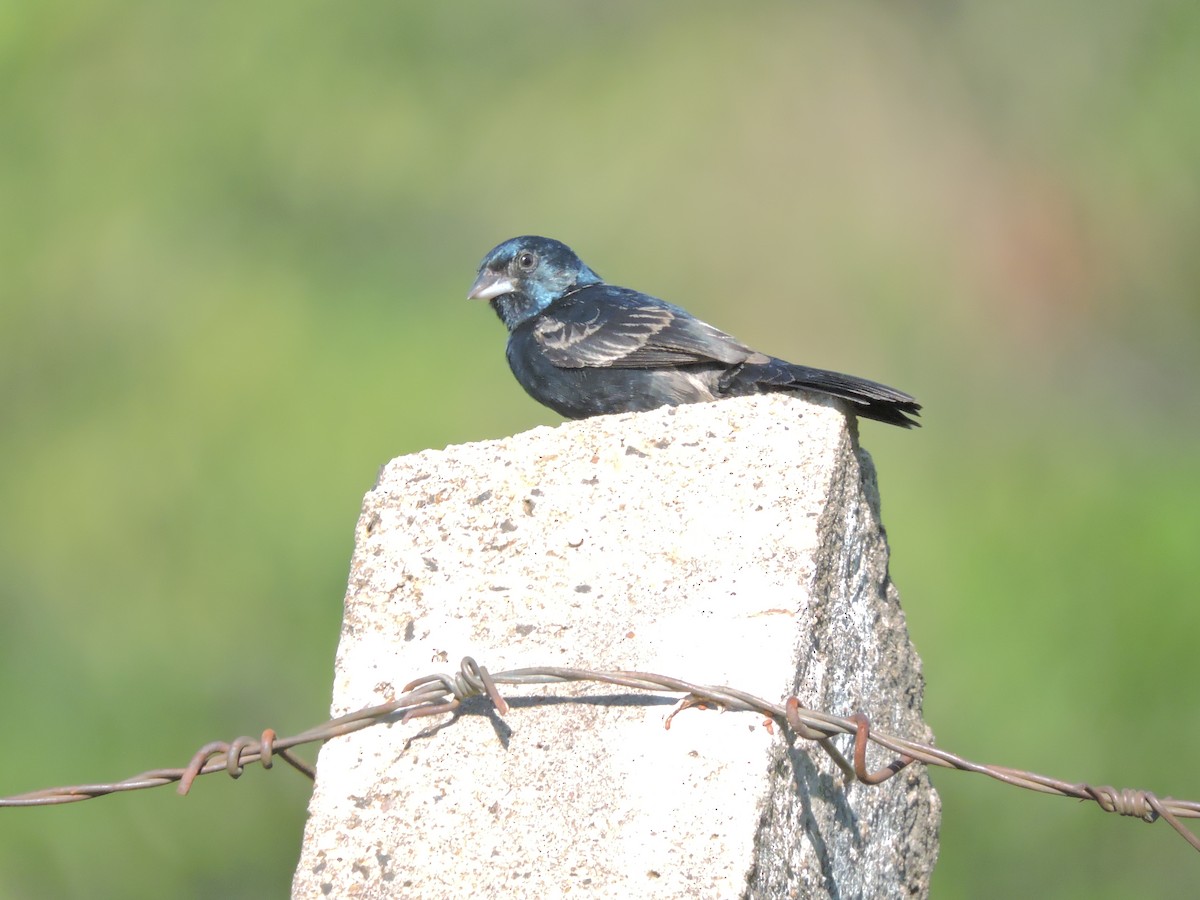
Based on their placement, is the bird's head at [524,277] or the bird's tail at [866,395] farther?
the bird's head at [524,277]

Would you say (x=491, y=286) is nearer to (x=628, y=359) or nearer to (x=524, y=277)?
(x=524, y=277)

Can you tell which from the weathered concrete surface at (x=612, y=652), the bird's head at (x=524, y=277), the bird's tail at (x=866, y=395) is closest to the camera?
the weathered concrete surface at (x=612, y=652)

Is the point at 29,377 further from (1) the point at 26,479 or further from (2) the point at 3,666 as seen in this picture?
(2) the point at 3,666

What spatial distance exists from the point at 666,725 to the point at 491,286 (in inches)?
126

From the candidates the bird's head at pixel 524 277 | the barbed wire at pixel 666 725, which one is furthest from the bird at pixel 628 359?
the barbed wire at pixel 666 725

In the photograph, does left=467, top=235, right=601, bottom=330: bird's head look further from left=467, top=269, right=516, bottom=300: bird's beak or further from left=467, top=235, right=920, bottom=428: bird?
left=467, top=235, right=920, bottom=428: bird

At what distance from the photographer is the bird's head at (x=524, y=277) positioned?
5477mm

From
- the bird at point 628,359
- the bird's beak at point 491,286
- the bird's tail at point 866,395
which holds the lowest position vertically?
the bird's tail at point 866,395

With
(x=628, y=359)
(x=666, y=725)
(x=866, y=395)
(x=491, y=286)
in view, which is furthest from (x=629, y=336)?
(x=666, y=725)

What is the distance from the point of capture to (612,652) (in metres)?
2.58

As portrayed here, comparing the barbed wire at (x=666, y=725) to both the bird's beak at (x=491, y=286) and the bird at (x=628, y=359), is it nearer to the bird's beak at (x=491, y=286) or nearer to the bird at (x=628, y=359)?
the bird at (x=628, y=359)

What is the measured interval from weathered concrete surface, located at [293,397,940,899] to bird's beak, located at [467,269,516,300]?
2.60 meters

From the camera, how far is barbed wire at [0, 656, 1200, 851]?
2461 mm

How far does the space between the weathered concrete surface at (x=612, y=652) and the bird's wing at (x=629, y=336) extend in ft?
4.25
